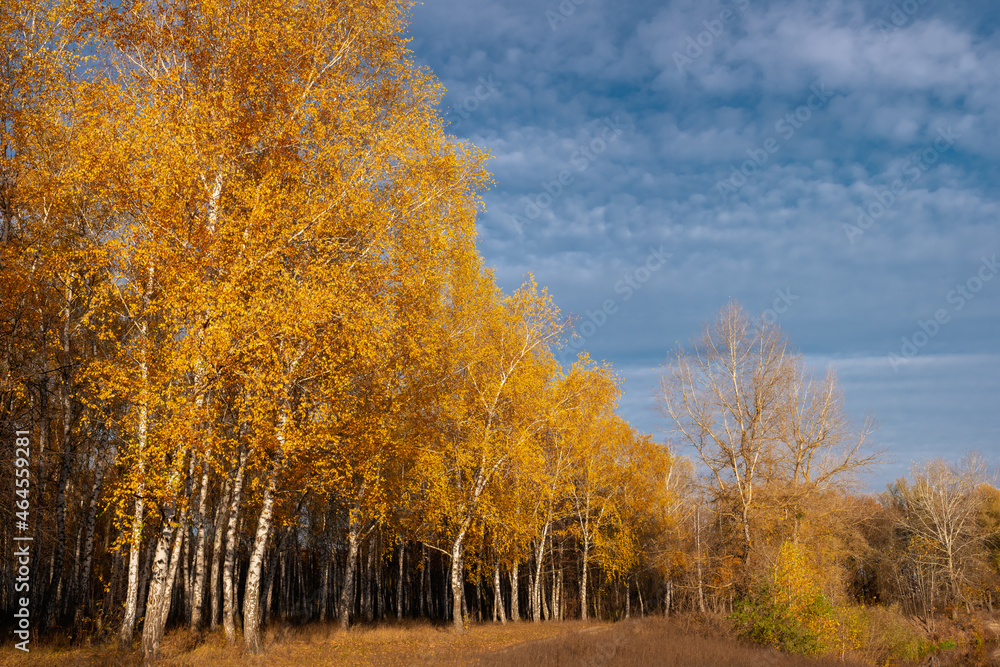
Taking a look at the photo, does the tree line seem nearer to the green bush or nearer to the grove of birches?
the grove of birches

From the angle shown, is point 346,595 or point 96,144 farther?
point 346,595

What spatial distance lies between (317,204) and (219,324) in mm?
3964

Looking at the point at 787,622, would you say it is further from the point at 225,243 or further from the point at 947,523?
the point at 947,523

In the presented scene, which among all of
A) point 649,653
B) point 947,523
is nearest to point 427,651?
point 649,653

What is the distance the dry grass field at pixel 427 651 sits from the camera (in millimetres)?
12328

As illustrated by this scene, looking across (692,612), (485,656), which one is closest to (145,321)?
(485,656)

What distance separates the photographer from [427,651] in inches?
659

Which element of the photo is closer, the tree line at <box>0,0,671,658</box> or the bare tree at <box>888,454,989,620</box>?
the tree line at <box>0,0,671,658</box>

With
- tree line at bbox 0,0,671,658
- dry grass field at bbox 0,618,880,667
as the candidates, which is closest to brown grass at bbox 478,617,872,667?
dry grass field at bbox 0,618,880,667

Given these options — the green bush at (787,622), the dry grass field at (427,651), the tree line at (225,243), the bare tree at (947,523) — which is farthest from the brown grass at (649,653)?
the bare tree at (947,523)

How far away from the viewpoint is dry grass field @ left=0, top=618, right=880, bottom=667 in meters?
12.3

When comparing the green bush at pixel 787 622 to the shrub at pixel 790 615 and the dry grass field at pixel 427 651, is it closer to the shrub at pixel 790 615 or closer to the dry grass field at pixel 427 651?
the shrub at pixel 790 615

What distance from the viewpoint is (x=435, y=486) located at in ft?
75.8

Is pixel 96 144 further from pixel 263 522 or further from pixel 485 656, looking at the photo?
pixel 485 656
